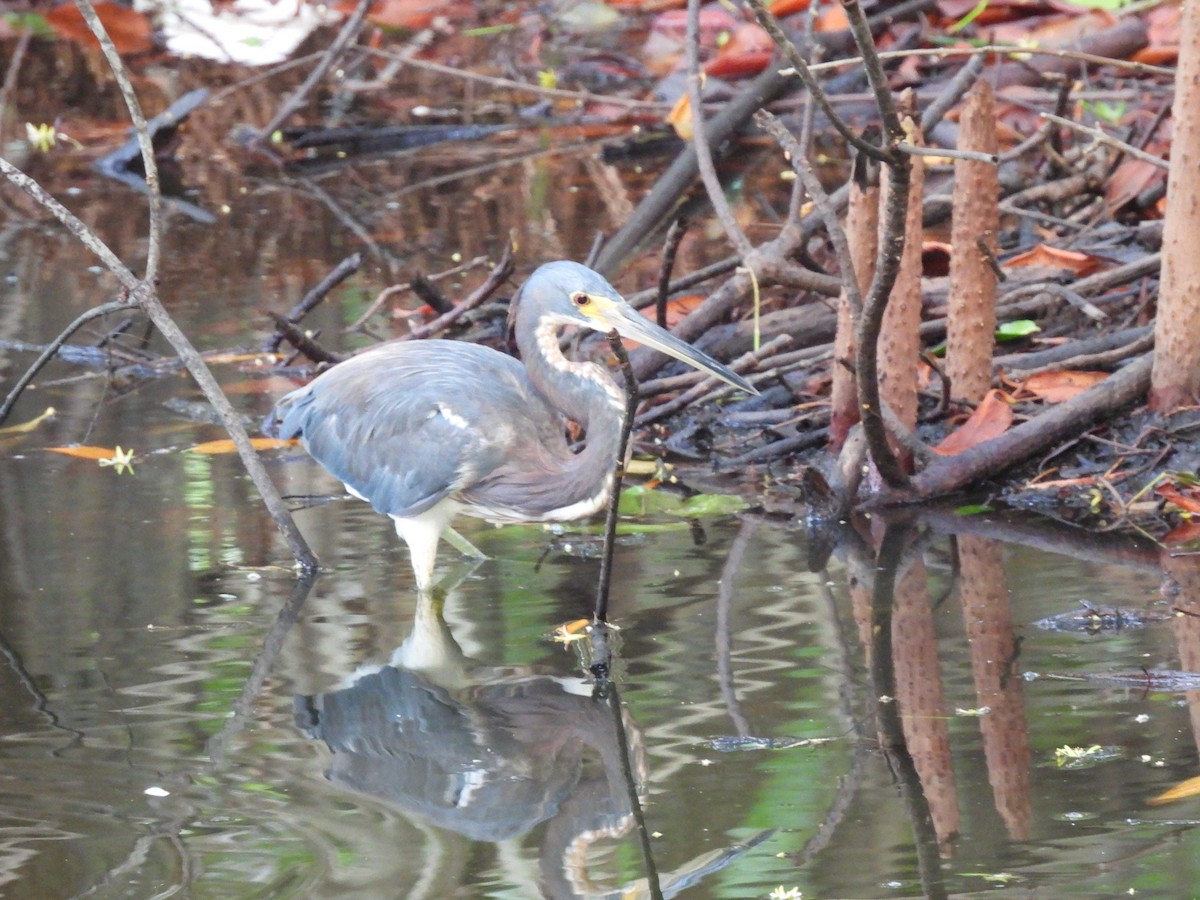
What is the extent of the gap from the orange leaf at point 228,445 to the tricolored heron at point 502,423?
1263 mm

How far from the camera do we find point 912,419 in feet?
18.2

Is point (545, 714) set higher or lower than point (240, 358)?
lower

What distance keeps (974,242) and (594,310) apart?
1.39 m

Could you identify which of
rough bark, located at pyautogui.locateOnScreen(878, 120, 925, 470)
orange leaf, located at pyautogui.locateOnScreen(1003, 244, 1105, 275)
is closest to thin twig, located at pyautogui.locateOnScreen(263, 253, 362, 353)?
rough bark, located at pyautogui.locateOnScreen(878, 120, 925, 470)

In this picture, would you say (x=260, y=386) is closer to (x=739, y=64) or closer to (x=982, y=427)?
(x=982, y=427)

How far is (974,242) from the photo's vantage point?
549 cm

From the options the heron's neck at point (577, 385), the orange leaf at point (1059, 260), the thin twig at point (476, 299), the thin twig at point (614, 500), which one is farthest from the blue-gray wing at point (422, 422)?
the orange leaf at point (1059, 260)

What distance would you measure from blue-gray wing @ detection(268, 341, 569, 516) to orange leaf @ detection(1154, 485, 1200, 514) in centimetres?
185

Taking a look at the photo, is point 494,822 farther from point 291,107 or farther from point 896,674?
point 291,107

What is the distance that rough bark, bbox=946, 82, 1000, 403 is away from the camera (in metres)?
5.35

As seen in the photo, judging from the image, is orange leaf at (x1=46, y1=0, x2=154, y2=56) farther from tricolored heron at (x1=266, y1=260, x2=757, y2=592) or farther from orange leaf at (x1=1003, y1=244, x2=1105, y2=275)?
tricolored heron at (x1=266, y1=260, x2=757, y2=592)

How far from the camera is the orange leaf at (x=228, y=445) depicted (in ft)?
20.9

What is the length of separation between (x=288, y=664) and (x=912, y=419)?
2.16 m

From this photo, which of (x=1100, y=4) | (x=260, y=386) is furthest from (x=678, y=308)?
(x=1100, y=4)
